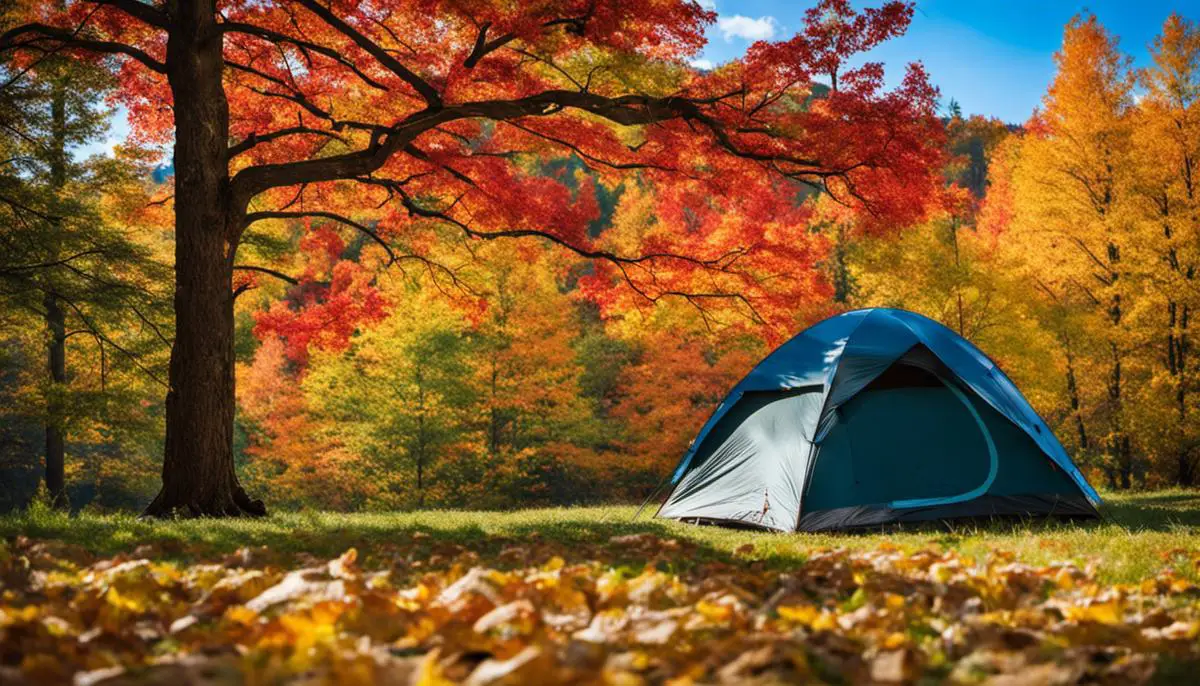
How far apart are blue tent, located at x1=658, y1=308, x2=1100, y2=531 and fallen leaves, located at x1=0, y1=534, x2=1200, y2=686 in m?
4.06

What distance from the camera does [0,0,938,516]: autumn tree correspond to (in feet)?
25.3

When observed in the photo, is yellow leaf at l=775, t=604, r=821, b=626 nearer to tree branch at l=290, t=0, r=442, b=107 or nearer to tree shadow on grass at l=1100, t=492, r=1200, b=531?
tree shadow on grass at l=1100, t=492, r=1200, b=531

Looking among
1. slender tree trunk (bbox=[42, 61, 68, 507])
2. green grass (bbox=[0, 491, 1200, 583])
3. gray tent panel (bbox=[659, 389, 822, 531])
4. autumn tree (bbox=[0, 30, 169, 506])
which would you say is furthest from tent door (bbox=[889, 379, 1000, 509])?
slender tree trunk (bbox=[42, 61, 68, 507])

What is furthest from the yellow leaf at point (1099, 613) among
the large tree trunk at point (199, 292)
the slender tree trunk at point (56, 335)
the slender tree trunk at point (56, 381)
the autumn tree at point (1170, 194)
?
the slender tree trunk at point (56, 381)

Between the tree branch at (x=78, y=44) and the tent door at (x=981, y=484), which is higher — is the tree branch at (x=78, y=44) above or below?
above

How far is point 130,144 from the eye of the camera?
12.2 metres

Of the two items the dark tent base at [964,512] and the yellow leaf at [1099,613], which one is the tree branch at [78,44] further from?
the yellow leaf at [1099,613]

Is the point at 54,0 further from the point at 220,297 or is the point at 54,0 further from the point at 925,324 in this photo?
the point at 925,324

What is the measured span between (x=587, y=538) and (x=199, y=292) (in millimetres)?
4530

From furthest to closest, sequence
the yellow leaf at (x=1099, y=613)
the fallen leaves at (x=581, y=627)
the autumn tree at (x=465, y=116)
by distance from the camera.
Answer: the autumn tree at (x=465, y=116), the yellow leaf at (x=1099, y=613), the fallen leaves at (x=581, y=627)

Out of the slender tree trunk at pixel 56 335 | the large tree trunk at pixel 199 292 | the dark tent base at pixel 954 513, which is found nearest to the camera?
the dark tent base at pixel 954 513

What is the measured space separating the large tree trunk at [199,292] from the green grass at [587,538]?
0.82 m

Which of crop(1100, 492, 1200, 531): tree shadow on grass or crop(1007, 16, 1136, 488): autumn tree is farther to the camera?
crop(1007, 16, 1136, 488): autumn tree

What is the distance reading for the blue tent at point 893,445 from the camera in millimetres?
7250
